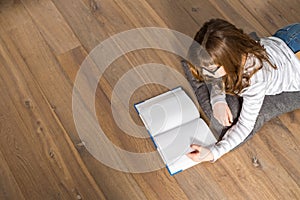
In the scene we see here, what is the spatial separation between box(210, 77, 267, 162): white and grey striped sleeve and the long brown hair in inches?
3.7

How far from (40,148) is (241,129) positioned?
0.63 metres

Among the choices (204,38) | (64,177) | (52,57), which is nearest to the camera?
(204,38)

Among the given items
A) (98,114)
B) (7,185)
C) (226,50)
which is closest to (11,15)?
(98,114)

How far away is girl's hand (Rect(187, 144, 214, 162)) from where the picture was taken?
4.75ft

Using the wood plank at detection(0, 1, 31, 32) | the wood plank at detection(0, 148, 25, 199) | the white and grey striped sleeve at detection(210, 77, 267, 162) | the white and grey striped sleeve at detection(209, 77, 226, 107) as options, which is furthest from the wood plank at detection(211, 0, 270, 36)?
the wood plank at detection(0, 148, 25, 199)

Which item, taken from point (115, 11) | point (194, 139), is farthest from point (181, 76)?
point (115, 11)

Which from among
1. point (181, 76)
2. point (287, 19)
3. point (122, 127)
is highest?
point (287, 19)

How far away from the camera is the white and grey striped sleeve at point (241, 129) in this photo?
1.39 meters

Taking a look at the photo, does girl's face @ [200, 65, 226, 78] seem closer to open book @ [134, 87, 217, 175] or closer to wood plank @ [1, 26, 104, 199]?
open book @ [134, 87, 217, 175]

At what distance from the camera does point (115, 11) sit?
183 cm

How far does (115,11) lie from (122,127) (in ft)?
1.66

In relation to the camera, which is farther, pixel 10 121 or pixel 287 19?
pixel 287 19

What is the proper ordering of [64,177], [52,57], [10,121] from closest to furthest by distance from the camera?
[64,177], [10,121], [52,57]

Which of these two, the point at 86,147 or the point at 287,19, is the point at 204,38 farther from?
the point at 287,19
